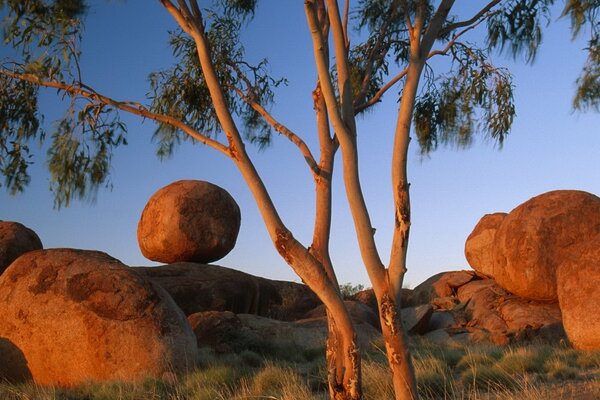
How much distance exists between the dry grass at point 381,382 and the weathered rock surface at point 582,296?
1.26m

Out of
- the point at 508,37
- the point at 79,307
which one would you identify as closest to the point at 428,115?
the point at 508,37

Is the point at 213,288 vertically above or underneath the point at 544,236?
underneath

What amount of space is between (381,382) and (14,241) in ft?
40.0

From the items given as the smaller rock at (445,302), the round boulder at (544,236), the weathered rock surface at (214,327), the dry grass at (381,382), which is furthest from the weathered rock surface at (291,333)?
the smaller rock at (445,302)

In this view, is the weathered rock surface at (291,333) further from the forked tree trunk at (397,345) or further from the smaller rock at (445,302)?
the forked tree trunk at (397,345)

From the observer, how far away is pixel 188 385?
9.89 meters

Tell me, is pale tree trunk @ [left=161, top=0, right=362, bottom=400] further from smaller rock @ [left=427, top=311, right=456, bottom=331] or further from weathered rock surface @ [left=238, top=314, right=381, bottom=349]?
smaller rock @ [left=427, top=311, right=456, bottom=331]

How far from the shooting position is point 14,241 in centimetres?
1817

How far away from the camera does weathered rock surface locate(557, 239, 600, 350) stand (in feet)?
44.4

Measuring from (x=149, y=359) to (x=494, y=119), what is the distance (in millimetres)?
6551

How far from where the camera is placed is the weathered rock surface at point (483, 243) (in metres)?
20.5

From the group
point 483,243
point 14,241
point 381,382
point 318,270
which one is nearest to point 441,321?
point 483,243

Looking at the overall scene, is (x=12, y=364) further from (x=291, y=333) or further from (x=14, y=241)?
(x=14, y=241)

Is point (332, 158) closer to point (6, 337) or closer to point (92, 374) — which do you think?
point (92, 374)
